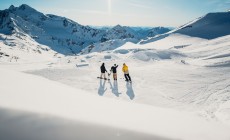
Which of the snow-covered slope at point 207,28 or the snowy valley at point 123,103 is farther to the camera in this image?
the snow-covered slope at point 207,28

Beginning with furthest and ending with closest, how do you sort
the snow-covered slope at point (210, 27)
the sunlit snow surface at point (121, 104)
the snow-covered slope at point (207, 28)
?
the snow-covered slope at point (210, 27)
the snow-covered slope at point (207, 28)
the sunlit snow surface at point (121, 104)

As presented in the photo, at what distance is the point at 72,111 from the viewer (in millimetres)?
3736

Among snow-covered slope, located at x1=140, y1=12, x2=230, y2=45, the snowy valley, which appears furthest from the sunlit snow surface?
snow-covered slope, located at x1=140, y1=12, x2=230, y2=45

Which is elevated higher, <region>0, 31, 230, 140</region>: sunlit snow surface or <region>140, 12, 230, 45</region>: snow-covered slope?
<region>140, 12, 230, 45</region>: snow-covered slope

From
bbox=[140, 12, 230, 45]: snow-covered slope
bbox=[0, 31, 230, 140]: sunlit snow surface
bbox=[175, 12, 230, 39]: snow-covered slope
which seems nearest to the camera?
bbox=[0, 31, 230, 140]: sunlit snow surface

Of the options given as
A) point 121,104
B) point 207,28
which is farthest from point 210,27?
point 121,104

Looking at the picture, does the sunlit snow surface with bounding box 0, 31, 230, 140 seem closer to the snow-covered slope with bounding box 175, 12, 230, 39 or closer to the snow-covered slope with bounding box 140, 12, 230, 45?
the snow-covered slope with bounding box 140, 12, 230, 45

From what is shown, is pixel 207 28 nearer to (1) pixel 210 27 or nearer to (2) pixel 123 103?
(1) pixel 210 27

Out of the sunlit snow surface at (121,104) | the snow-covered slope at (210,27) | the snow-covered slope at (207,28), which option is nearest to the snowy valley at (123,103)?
the sunlit snow surface at (121,104)

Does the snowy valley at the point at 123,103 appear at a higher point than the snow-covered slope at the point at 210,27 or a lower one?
lower

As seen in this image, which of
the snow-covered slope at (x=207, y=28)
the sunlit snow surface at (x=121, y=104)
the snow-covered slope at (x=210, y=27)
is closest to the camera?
the sunlit snow surface at (x=121, y=104)

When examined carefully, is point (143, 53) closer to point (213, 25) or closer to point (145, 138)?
point (145, 138)

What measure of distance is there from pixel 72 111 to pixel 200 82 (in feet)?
49.9

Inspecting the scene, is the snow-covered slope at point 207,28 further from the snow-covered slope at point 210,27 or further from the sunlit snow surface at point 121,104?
the sunlit snow surface at point 121,104
